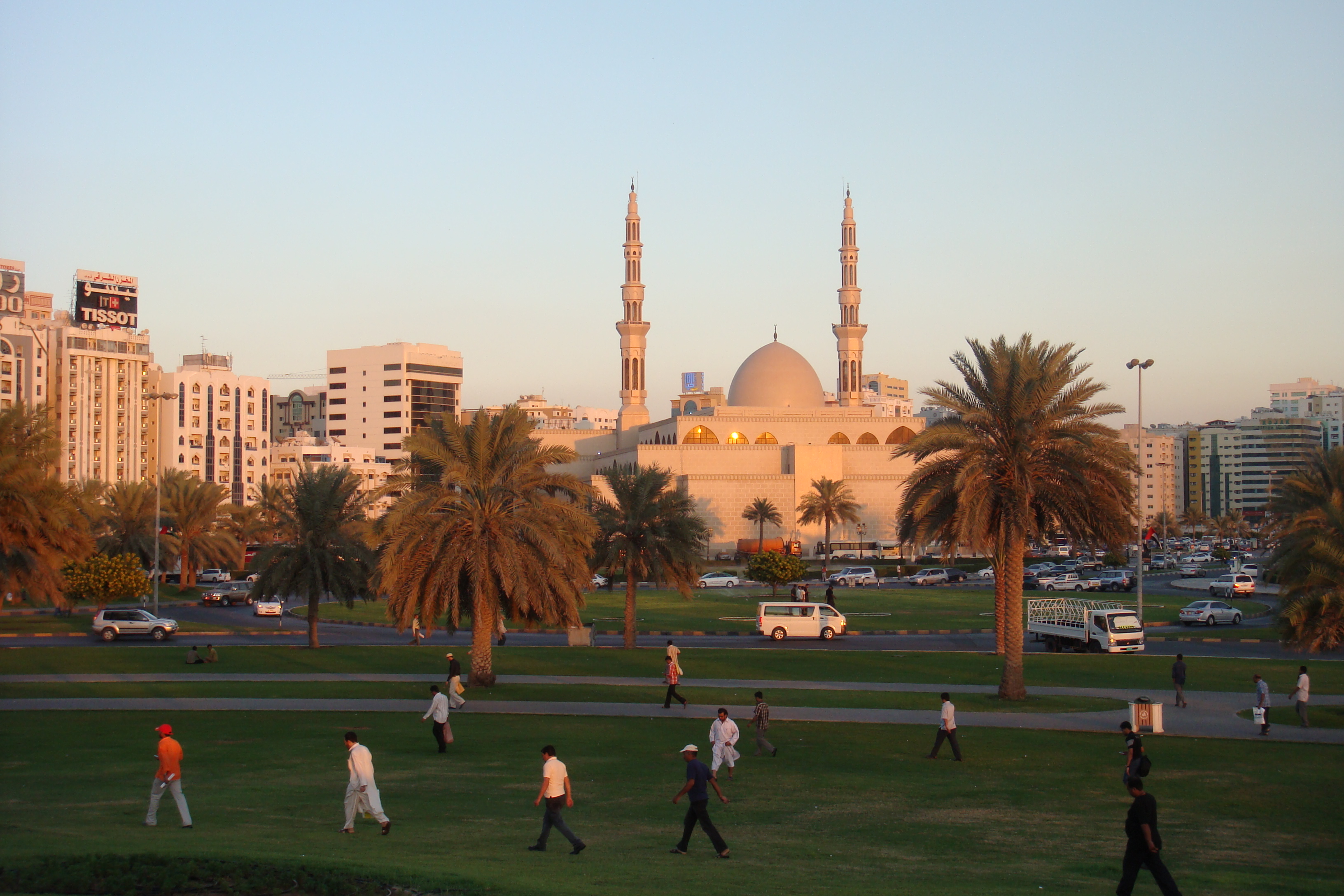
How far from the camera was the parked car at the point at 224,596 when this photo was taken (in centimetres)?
5547

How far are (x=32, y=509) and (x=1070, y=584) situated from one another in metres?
46.3

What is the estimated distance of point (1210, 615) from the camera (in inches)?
1661

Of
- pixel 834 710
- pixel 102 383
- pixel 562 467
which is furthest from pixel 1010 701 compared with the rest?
pixel 102 383

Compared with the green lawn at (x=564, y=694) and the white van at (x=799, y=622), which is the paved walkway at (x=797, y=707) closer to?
the green lawn at (x=564, y=694)

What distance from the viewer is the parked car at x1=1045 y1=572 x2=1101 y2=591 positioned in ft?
186

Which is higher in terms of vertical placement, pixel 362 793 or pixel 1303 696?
pixel 362 793

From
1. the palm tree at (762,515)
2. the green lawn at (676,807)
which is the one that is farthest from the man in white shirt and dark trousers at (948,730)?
the palm tree at (762,515)

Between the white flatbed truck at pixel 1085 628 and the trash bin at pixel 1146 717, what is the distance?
44.6 ft

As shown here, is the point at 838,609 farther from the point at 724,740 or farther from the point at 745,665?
the point at 724,740

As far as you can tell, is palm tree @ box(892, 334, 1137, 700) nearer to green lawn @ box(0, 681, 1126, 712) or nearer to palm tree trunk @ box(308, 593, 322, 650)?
green lawn @ box(0, 681, 1126, 712)

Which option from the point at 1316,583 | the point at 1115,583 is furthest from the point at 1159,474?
the point at 1316,583

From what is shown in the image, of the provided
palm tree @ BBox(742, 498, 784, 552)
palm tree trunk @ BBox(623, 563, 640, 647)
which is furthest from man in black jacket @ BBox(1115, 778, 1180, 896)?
palm tree @ BBox(742, 498, 784, 552)

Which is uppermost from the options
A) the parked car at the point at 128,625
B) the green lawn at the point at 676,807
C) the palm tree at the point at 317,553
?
the palm tree at the point at 317,553

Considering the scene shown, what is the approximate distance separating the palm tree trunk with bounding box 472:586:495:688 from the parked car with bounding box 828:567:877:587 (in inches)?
1535
